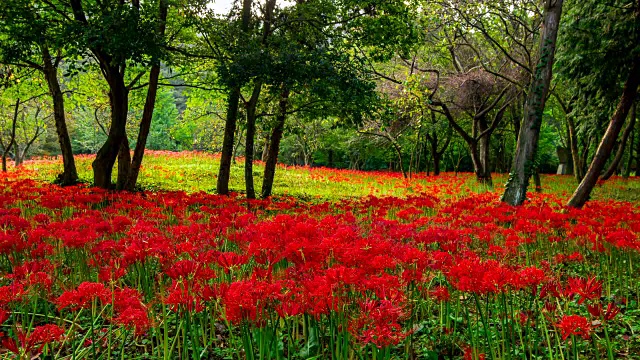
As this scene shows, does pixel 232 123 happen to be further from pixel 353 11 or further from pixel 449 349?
pixel 449 349

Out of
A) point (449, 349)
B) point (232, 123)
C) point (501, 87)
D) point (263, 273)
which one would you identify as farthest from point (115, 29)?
point (501, 87)

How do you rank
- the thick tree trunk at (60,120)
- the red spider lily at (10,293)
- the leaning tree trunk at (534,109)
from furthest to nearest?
the thick tree trunk at (60,120) → the leaning tree trunk at (534,109) → the red spider lily at (10,293)

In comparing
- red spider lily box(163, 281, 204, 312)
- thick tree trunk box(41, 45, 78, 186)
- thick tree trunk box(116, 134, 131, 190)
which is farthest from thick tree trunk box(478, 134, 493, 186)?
red spider lily box(163, 281, 204, 312)

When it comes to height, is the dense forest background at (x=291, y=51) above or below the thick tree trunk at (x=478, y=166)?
above

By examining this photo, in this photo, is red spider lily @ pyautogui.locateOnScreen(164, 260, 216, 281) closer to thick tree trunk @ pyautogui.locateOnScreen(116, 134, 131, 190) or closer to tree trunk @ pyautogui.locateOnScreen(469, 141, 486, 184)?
thick tree trunk @ pyautogui.locateOnScreen(116, 134, 131, 190)

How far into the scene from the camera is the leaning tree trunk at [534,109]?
952cm

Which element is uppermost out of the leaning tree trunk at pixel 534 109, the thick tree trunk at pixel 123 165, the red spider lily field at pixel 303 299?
the leaning tree trunk at pixel 534 109

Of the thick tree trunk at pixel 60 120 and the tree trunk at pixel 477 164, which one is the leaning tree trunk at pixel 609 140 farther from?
the thick tree trunk at pixel 60 120

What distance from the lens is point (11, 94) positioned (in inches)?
671

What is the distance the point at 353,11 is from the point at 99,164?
901cm

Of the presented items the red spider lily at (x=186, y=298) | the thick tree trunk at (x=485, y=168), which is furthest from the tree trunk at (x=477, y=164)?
the red spider lily at (x=186, y=298)

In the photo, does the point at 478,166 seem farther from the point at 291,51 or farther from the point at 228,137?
the point at 291,51

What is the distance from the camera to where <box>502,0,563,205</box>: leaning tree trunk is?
31.2 feet

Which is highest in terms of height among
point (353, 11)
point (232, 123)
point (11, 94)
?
point (353, 11)
